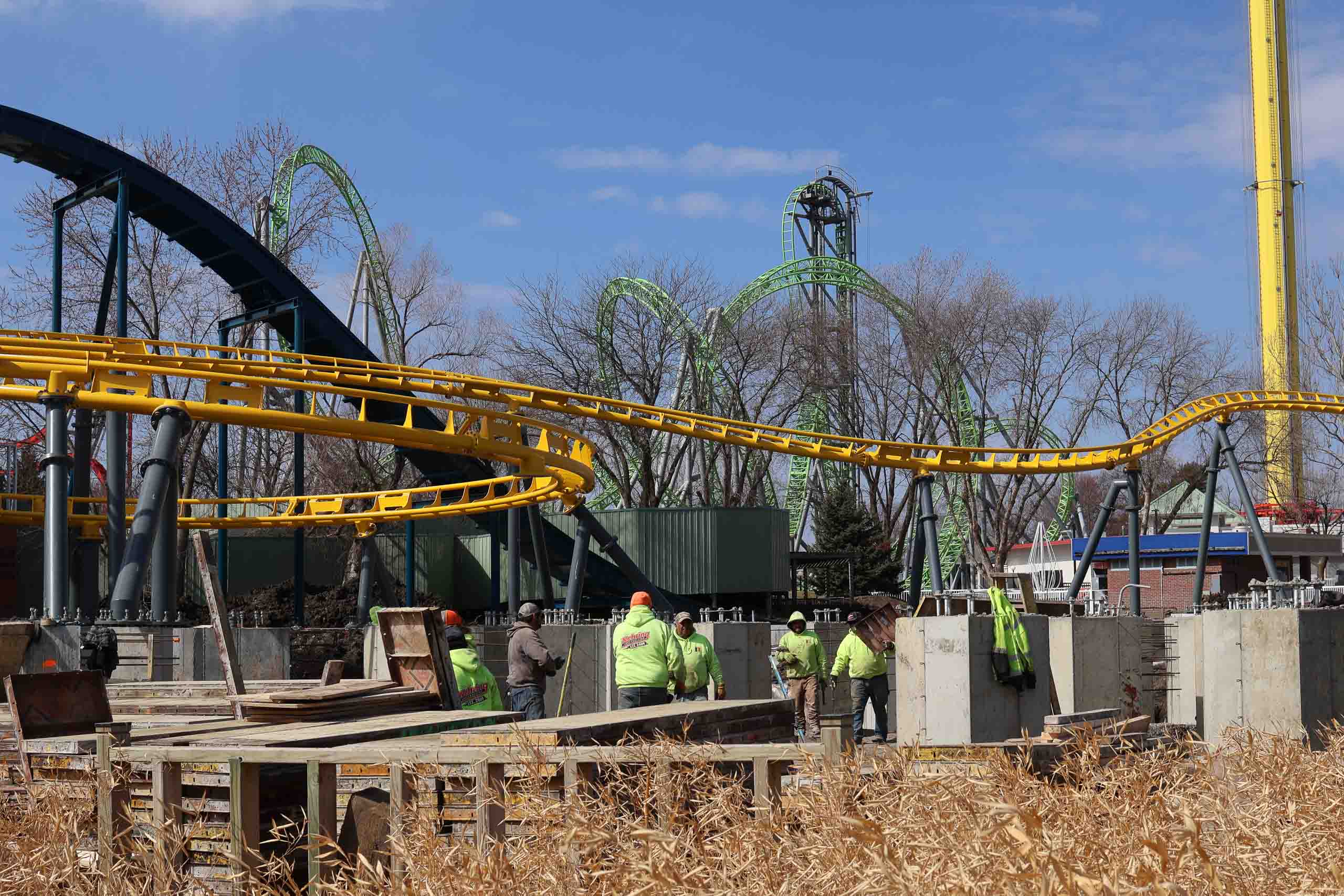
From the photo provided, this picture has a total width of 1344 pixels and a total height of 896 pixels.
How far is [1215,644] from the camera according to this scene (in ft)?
54.0

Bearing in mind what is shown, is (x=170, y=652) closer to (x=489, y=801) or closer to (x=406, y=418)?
(x=406, y=418)

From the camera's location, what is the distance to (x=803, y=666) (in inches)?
599

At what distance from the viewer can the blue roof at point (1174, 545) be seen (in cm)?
4469

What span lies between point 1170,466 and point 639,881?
191 ft

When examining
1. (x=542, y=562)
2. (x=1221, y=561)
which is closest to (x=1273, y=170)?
(x=1221, y=561)

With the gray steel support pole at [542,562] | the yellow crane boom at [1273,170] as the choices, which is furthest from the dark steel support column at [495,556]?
the yellow crane boom at [1273,170]

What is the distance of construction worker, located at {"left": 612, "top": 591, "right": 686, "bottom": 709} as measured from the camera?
10.7m

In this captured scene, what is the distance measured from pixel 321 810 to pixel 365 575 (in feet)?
80.0

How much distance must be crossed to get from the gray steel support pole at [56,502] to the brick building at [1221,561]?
33.4m

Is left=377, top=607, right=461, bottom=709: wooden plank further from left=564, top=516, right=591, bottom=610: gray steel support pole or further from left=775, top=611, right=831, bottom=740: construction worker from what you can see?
left=564, top=516, right=591, bottom=610: gray steel support pole

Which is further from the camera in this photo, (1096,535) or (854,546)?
(854,546)

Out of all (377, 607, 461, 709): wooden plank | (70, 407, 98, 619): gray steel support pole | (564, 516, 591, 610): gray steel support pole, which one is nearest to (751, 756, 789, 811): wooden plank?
(377, 607, 461, 709): wooden plank

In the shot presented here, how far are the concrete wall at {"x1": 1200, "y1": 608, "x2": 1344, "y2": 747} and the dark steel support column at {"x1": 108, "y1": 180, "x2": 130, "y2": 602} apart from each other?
515 inches

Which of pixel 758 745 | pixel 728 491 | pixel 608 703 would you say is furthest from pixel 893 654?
pixel 728 491
